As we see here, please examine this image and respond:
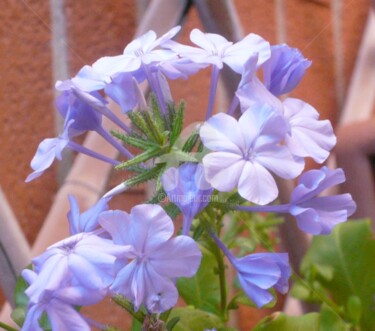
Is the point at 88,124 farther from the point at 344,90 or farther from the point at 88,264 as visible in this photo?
the point at 344,90

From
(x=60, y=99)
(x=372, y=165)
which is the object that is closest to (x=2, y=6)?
(x=60, y=99)

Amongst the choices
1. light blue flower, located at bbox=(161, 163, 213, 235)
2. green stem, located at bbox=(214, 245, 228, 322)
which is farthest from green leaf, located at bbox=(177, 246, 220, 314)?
light blue flower, located at bbox=(161, 163, 213, 235)

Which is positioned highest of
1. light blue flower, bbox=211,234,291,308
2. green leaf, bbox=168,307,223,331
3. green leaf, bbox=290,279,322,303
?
light blue flower, bbox=211,234,291,308

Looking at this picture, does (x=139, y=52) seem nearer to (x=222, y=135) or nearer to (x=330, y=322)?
(x=222, y=135)

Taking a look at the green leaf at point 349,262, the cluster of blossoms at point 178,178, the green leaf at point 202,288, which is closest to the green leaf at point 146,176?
the cluster of blossoms at point 178,178

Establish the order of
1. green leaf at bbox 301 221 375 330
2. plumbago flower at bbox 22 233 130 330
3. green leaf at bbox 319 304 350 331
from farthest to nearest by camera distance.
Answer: green leaf at bbox 301 221 375 330 → green leaf at bbox 319 304 350 331 → plumbago flower at bbox 22 233 130 330

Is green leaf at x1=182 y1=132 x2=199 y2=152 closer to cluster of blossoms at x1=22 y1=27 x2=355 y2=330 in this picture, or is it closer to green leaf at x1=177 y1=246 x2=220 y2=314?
cluster of blossoms at x1=22 y1=27 x2=355 y2=330
